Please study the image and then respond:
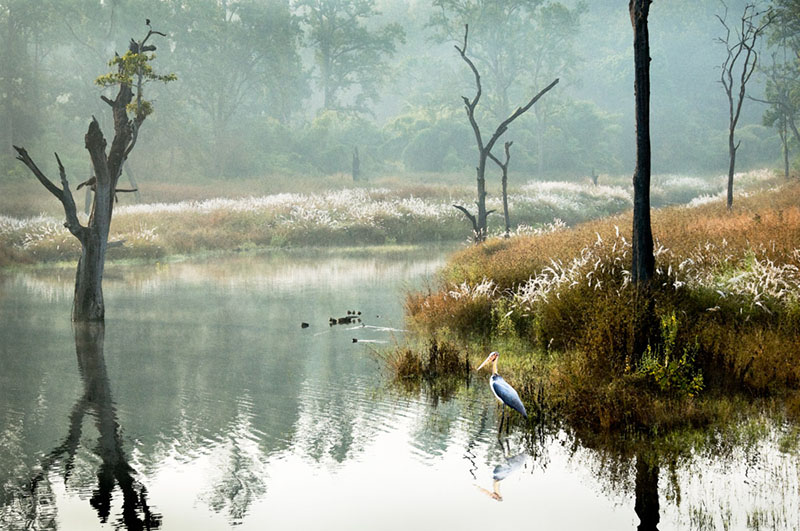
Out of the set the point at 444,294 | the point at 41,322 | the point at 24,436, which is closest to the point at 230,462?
the point at 24,436

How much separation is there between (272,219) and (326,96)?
39568 mm

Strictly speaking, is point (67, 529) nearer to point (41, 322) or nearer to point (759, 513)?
point (759, 513)

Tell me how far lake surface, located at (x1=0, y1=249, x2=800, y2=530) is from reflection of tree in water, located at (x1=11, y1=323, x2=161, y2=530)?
0.09 ft

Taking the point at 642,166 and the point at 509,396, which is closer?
the point at 509,396

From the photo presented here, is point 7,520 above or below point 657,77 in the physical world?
below

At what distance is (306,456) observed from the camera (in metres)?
8.89

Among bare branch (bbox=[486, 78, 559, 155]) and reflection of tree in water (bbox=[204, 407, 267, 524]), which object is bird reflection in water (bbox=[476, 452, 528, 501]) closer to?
reflection of tree in water (bbox=[204, 407, 267, 524])

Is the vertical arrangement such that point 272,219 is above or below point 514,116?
below

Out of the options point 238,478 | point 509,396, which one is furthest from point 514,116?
point 238,478

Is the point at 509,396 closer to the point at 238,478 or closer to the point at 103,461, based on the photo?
the point at 238,478

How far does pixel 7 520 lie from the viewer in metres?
7.20

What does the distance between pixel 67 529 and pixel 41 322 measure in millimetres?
12301

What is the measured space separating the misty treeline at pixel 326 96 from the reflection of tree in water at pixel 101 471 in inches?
1594

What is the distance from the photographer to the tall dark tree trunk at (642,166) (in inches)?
484
